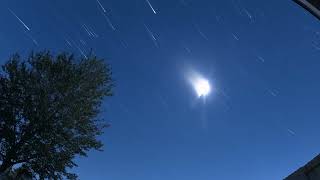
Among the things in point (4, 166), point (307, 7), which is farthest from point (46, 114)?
point (307, 7)

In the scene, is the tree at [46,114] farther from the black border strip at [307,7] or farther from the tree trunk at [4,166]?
the black border strip at [307,7]

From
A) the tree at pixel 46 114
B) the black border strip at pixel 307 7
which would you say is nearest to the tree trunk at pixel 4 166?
the tree at pixel 46 114

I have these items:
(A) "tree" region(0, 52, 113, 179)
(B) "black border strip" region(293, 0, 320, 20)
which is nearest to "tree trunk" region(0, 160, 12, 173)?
(A) "tree" region(0, 52, 113, 179)

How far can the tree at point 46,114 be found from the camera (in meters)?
20.7

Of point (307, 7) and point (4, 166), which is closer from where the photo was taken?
point (307, 7)

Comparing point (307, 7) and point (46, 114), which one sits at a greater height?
point (46, 114)

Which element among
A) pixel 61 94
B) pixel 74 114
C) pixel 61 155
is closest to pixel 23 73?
pixel 61 94

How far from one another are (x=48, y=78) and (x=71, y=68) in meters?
1.82

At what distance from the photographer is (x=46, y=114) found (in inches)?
818

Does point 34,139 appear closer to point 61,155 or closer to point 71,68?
point 61,155

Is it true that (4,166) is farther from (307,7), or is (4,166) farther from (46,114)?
(307,7)

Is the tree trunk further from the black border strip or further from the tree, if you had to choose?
the black border strip

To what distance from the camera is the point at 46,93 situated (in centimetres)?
2102

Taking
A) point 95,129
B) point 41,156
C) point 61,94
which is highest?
point 61,94
